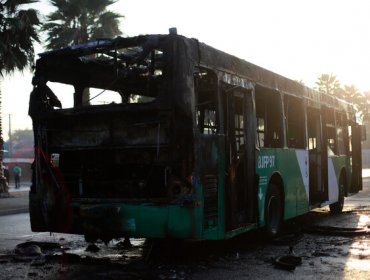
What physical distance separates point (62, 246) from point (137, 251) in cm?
150

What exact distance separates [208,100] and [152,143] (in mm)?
1058

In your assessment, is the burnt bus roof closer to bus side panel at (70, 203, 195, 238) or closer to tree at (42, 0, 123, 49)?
bus side panel at (70, 203, 195, 238)

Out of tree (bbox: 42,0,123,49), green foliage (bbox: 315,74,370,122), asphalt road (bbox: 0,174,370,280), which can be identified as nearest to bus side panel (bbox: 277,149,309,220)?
asphalt road (bbox: 0,174,370,280)

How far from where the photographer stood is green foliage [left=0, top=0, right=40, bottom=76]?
22.6 meters

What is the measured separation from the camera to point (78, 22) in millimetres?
28828

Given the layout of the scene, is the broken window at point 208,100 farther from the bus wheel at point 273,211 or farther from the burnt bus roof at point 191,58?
the bus wheel at point 273,211

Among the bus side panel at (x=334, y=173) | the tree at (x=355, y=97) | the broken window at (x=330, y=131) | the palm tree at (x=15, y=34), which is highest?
the tree at (x=355, y=97)

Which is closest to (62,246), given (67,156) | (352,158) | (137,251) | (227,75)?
(137,251)

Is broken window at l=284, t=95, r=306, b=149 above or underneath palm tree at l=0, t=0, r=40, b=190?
underneath

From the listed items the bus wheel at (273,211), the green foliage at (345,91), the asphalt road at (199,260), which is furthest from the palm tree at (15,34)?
the green foliage at (345,91)

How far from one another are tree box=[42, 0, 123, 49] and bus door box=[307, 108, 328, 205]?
707 inches

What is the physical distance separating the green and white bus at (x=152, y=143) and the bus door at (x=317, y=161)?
3028mm

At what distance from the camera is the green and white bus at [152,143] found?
724 centimetres

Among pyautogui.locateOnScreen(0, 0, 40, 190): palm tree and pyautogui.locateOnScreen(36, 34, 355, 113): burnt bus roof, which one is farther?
pyautogui.locateOnScreen(0, 0, 40, 190): palm tree
